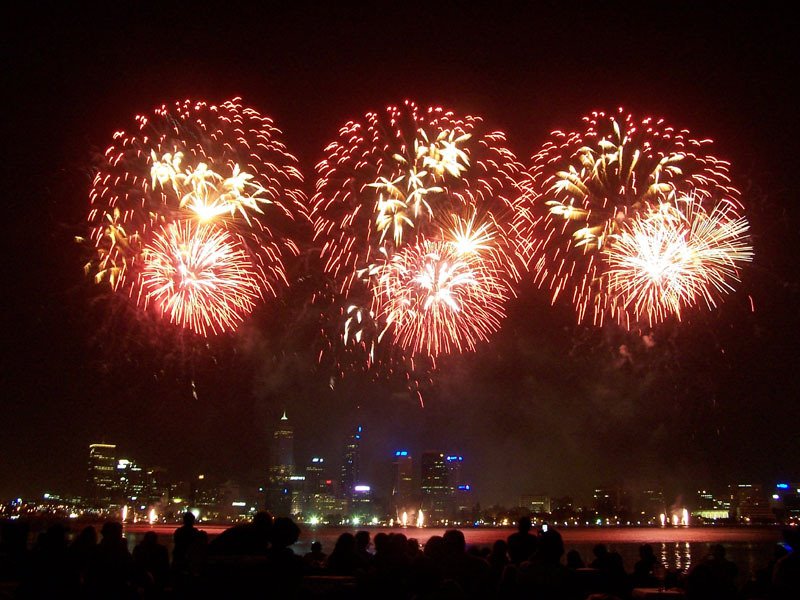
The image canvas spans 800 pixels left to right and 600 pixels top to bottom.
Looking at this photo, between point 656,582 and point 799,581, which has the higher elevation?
point 799,581

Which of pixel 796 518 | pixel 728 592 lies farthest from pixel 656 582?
pixel 796 518

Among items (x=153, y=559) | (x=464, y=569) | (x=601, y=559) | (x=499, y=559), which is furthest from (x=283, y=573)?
(x=601, y=559)

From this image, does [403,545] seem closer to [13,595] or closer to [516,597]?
[516,597]

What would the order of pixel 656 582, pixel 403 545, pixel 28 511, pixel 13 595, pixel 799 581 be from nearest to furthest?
pixel 799 581, pixel 13 595, pixel 403 545, pixel 656 582, pixel 28 511

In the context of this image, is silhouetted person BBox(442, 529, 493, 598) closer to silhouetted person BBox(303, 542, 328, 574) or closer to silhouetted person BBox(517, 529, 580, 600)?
silhouetted person BBox(517, 529, 580, 600)

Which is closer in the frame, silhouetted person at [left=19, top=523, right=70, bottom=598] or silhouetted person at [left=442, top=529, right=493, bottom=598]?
silhouetted person at [left=19, top=523, right=70, bottom=598]

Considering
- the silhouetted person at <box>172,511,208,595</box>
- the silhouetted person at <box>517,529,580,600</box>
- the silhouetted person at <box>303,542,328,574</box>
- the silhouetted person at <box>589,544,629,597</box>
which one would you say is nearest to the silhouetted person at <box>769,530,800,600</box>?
the silhouetted person at <box>517,529,580,600</box>

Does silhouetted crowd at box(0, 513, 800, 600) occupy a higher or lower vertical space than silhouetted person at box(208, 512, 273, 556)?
lower

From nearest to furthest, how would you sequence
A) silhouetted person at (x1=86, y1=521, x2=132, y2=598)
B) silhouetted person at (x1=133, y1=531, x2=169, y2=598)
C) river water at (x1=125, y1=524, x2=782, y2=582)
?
silhouetted person at (x1=86, y1=521, x2=132, y2=598), silhouetted person at (x1=133, y1=531, x2=169, y2=598), river water at (x1=125, y1=524, x2=782, y2=582)
